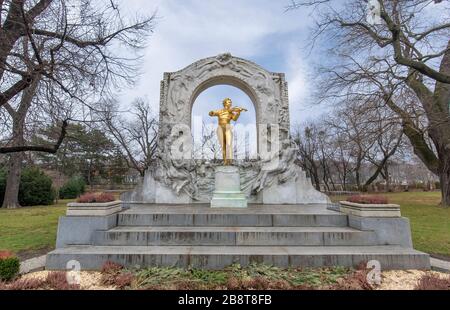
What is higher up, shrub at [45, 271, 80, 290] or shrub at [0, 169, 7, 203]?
shrub at [0, 169, 7, 203]

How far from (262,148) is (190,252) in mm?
6025

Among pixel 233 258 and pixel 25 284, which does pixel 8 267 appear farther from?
pixel 233 258

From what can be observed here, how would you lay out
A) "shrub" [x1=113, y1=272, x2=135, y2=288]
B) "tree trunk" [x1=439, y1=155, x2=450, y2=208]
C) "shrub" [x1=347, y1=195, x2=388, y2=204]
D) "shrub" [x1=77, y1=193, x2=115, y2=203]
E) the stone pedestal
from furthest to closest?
→ "tree trunk" [x1=439, y1=155, x2=450, y2=208], the stone pedestal, "shrub" [x1=77, y1=193, x2=115, y2=203], "shrub" [x1=347, y1=195, x2=388, y2=204], "shrub" [x1=113, y1=272, x2=135, y2=288]

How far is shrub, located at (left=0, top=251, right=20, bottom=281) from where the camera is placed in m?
3.74

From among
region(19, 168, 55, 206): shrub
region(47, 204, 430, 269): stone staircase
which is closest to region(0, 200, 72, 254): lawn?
region(47, 204, 430, 269): stone staircase

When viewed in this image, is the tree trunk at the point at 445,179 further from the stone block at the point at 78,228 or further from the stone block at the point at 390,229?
the stone block at the point at 78,228

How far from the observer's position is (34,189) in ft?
62.5

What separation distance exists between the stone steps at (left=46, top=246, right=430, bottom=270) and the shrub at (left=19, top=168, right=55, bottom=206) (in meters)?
18.4

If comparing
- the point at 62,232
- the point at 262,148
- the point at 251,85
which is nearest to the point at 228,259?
the point at 62,232

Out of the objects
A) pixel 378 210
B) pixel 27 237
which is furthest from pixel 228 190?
pixel 27 237

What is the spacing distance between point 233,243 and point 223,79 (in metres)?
7.68

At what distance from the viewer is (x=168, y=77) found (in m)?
10.4

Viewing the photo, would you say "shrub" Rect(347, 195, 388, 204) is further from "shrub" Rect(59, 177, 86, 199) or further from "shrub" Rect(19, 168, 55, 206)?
"shrub" Rect(59, 177, 86, 199)
